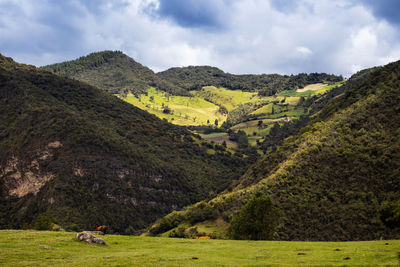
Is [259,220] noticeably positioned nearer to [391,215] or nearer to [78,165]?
[391,215]

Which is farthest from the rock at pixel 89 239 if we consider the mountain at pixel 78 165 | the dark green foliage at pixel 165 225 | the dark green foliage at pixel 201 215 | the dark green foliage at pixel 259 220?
the mountain at pixel 78 165

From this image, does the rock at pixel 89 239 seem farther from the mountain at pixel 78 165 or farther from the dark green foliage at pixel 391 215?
the mountain at pixel 78 165

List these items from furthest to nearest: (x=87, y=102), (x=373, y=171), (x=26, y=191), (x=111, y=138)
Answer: (x=87, y=102) → (x=111, y=138) → (x=26, y=191) → (x=373, y=171)

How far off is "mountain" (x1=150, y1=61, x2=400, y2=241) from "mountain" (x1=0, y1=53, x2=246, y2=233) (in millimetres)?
42816

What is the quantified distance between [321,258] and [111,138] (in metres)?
150

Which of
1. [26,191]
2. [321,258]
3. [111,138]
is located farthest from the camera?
[111,138]

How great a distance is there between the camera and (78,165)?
445ft

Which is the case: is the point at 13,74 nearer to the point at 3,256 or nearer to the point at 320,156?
the point at 320,156

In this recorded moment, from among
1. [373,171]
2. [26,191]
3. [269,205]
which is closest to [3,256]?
[269,205]

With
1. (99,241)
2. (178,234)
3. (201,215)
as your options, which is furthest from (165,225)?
(99,241)

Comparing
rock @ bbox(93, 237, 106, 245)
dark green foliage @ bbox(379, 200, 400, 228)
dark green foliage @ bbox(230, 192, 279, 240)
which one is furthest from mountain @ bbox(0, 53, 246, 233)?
dark green foliage @ bbox(379, 200, 400, 228)

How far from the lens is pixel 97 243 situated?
30.0 m

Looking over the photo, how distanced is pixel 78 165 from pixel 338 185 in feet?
348

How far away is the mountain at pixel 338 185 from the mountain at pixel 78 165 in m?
42.8
